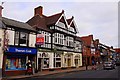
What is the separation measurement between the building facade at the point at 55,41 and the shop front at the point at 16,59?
92.0 inches

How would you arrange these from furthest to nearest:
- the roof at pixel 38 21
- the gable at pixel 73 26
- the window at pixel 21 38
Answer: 1. the gable at pixel 73 26
2. the roof at pixel 38 21
3. the window at pixel 21 38

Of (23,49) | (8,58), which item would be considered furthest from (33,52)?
(8,58)

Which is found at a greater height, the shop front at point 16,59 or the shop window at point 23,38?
the shop window at point 23,38

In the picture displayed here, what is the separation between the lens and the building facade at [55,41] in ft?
105

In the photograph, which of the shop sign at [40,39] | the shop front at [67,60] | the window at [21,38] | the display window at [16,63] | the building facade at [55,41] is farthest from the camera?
the shop front at [67,60]

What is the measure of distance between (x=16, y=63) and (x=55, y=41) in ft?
31.6

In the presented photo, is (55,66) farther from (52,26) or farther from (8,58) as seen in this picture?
(8,58)

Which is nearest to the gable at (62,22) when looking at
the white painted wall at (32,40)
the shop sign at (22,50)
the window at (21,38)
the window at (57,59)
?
the window at (57,59)

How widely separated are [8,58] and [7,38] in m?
2.61

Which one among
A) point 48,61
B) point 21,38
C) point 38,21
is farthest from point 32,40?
point 38,21

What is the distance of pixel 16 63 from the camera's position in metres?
27.0

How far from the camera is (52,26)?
1383 inches

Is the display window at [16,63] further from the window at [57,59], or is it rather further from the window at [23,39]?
the window at [57,59]

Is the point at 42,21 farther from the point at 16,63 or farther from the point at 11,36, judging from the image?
the point at 16,63
